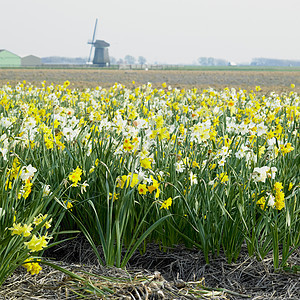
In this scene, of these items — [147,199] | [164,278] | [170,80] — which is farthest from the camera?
[170,80]

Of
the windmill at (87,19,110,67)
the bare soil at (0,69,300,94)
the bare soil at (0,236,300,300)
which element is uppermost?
the windmill at (87,19,110,67)

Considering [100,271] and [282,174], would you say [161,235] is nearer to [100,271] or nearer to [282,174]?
[100,271]

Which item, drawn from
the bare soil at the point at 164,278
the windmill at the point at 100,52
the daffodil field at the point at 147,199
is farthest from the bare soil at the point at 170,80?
the windmill at the point at 100,52

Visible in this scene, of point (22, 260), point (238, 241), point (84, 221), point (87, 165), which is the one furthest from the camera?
point (87, 165)

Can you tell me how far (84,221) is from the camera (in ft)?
10.2

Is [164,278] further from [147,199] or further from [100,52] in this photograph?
[100,52]

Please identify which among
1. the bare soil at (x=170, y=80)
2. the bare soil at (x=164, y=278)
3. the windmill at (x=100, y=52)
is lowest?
the bare soil at (x=164, y=278)

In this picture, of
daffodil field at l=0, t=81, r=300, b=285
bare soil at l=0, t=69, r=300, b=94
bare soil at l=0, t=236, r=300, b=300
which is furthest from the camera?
bare soil at l=0, t=69, r=300, b=94

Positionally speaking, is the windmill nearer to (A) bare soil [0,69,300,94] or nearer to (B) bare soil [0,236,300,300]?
(A) bare soil [0,69,300,94]

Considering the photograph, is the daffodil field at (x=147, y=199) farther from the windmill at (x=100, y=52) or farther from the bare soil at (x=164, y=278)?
the windmill at (x=100, y=52)

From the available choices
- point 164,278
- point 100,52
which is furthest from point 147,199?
point 100,52

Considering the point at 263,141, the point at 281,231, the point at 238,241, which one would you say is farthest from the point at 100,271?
the point at 263,141

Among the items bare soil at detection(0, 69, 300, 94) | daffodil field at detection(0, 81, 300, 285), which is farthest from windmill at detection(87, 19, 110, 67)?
daffodil field at detection(0, 81, 300, 285)

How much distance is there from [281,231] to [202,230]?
58 cm
